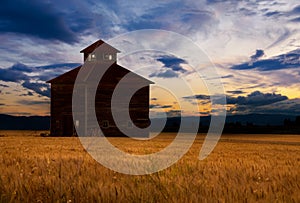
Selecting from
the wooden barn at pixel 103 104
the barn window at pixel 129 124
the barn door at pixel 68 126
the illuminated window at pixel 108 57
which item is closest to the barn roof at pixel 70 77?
the wooden barn at pixel 103 104

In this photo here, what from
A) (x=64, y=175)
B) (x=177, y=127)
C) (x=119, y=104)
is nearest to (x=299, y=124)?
(x=177, y=127)

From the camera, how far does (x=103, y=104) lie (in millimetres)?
47531

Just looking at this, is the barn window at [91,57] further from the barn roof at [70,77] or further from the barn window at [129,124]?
the barn window at [129,124]

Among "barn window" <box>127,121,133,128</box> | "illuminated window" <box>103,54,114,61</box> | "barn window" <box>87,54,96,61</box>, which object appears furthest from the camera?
"barn window" <box>87,54,96,61</box>

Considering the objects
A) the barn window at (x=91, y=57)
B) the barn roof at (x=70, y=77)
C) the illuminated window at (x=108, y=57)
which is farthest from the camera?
the barn window at (x=91, y=57)

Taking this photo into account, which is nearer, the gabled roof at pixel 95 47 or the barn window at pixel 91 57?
the barn window at pixel 91 57

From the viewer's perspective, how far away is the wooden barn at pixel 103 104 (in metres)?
47.6

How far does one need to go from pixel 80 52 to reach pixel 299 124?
6096cm

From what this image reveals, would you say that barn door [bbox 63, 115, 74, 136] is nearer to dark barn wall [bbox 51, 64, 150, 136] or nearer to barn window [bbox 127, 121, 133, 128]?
dark barn wall [bbox 51, 64, 150, 136]

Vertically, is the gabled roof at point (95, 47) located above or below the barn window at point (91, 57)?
above

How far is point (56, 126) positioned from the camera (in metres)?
48.2

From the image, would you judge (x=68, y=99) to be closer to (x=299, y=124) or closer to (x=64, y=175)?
(x=64, y=175)

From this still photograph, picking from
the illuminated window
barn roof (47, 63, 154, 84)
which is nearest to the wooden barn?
barn roof (47, 63, 154, 84)

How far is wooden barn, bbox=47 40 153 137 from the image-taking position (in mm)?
47562
